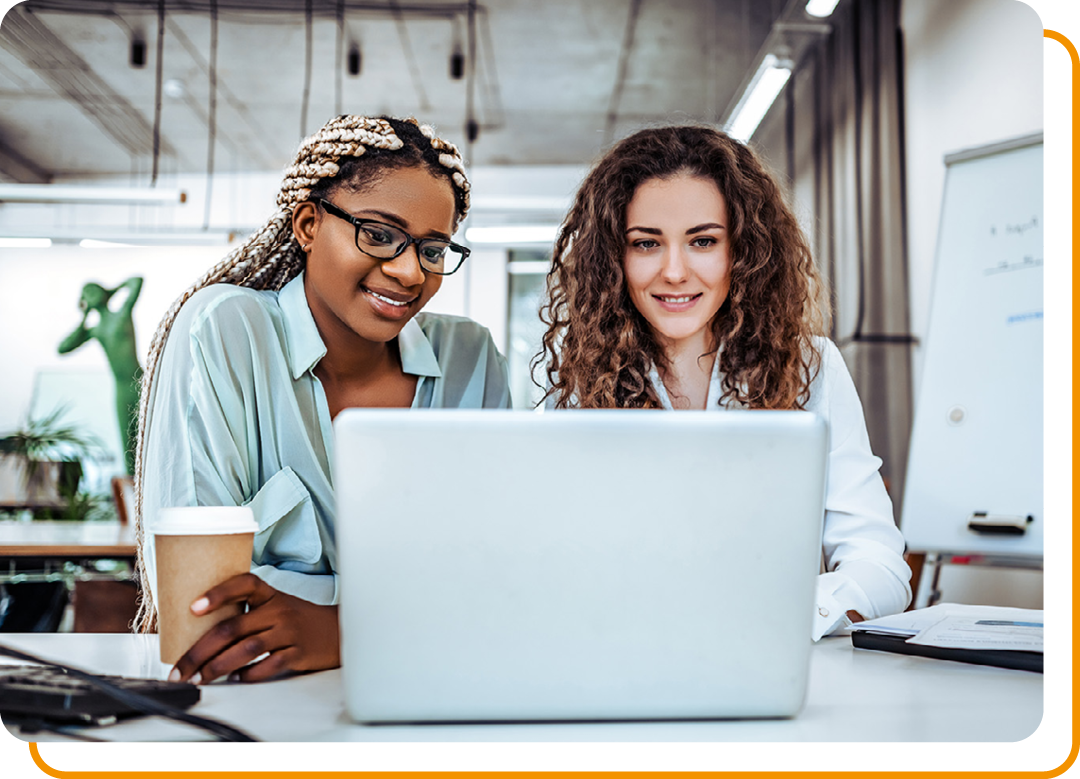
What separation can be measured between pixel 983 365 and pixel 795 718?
89.8 inches

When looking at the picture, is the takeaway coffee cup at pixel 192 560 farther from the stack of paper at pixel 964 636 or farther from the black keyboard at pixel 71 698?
the stack of paper at pixel 964 636

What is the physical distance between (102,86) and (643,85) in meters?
3.79

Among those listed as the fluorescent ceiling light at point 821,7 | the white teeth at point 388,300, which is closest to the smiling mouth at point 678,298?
the white teeth at point 388,300

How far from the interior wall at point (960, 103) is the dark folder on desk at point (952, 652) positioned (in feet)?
7.72

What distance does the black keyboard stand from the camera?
0.62m

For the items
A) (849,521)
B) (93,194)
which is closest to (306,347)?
(849,521)

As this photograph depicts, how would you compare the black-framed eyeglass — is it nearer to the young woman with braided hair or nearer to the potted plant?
the young woman with braided hair

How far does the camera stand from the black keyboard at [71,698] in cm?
62

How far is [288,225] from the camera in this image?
4.55 ft

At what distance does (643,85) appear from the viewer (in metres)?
6.12

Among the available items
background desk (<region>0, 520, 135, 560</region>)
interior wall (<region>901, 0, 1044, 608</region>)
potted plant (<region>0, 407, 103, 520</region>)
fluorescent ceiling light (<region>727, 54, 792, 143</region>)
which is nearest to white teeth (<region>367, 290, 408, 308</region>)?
background desk (<region>0, 520, 135, 560</region>)

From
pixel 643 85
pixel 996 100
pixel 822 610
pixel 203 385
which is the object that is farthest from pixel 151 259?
pixel 822 610

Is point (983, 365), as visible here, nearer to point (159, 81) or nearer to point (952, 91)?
point (952, 91)

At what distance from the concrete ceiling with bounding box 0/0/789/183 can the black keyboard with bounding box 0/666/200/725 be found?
457 cm
